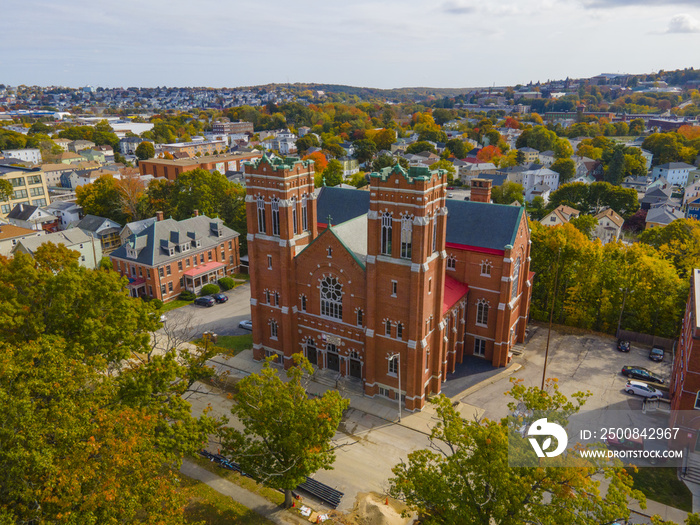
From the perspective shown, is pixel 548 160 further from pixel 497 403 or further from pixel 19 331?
pixel 19 331

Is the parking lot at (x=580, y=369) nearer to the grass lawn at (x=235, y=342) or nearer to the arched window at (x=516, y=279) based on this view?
the arched window at (x=516, y=279)

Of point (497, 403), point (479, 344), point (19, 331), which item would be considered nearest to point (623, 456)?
point (497, 403)

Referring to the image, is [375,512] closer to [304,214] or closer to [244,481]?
[244,481]

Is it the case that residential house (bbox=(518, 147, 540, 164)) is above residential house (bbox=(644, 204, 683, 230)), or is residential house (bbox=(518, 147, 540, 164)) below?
above

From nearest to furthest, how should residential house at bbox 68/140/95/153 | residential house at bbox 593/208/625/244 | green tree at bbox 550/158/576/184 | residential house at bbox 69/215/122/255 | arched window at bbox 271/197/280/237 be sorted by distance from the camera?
arched window at bbox 271/197/280/237 → residential house at bbox 69/215/122/255 → residential house at bbox 593/208/625/244 → green tree at bbox 550/158/576/184 → residential house at bbox 68/140/95/153

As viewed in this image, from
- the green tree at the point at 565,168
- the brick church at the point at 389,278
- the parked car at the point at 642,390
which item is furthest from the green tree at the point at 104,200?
the green tree at the point at 565,168

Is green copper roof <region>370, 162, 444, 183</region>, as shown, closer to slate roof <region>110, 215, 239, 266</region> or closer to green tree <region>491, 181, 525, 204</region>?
slate roof <region>110, 215, 239, 266</region>

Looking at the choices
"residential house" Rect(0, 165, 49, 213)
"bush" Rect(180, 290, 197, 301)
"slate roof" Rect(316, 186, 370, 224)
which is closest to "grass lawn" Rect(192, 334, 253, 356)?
"bush" Rect(180, 290, 197, 301)
